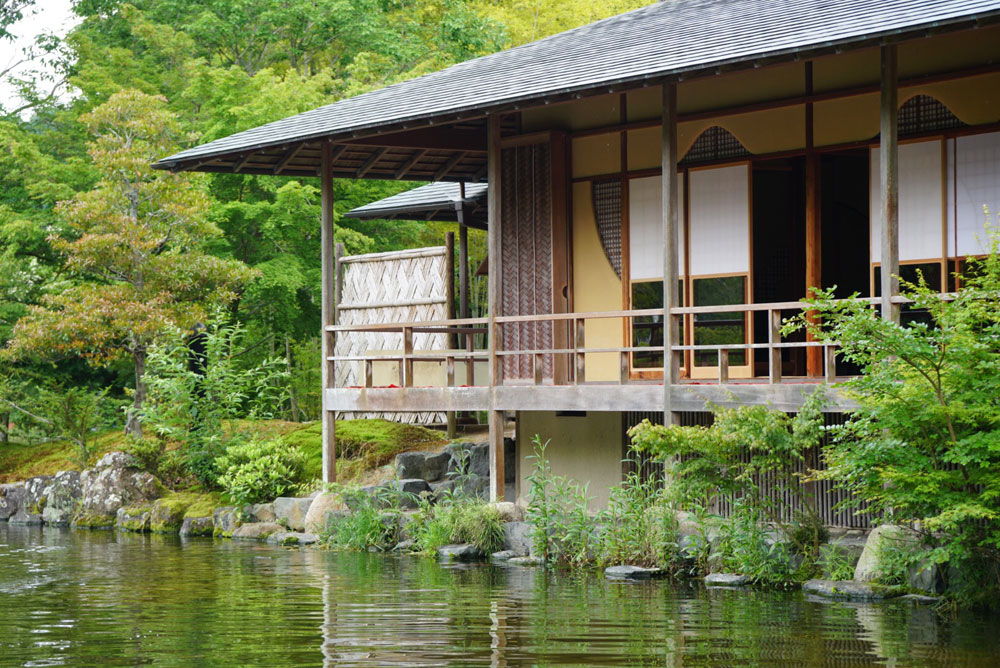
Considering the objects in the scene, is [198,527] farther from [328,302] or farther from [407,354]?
[407,354]

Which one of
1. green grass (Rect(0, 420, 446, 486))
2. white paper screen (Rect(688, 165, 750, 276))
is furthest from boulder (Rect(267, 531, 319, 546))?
white paper screen (Rect(688, 165, 750, 276))

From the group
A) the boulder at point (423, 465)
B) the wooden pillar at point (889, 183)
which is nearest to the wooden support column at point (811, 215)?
the wooden pillar at point (889, 183)

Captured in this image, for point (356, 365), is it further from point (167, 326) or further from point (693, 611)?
point (693, 611)

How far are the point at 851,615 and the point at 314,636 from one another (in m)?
4.47

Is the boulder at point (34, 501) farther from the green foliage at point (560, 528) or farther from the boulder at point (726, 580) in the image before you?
the boulder at point (726, 580)

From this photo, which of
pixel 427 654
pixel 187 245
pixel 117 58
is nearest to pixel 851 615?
pixel 427 654

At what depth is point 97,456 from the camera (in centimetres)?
2377

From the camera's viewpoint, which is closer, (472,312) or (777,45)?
(777,45)

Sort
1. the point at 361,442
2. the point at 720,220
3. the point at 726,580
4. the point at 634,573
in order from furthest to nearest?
the point at 361,442 → the point at 720,220 → the point at 634,573 → the point at 726,580

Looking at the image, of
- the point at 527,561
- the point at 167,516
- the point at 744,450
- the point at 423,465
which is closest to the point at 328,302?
the point at 423,465

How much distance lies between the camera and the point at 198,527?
19766 millimetres

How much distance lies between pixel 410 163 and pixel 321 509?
18.8 feet

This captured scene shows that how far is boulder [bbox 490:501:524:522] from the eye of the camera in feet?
53.4

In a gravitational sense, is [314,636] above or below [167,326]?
below
